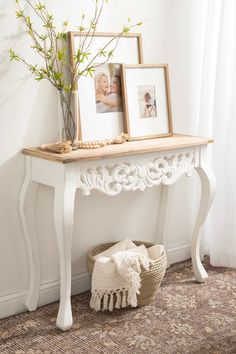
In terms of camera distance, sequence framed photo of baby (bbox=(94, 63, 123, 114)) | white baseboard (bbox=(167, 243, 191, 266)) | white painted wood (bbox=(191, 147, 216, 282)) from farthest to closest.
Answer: white baseboard (bbox=(167, 243, 191, 266))
white painted wood (bbox=(191, 147, 216, 282))
framed photo of baby (bbox=(94, 63, 123, 114))

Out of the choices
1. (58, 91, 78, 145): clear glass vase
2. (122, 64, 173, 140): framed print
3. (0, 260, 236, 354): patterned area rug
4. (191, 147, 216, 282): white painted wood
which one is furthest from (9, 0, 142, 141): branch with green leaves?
(0, 260, 236, 354): patterned area rug

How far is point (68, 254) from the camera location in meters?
2.43

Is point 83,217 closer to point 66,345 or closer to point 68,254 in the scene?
point 68,254

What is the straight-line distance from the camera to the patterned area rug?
7.55ft

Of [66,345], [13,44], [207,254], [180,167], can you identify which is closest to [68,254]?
[66,345]

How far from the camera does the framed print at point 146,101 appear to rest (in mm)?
2797

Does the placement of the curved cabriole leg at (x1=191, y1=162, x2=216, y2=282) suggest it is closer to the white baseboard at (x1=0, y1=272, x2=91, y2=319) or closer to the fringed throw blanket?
the fringed throw blanket

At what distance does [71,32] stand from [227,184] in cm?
127

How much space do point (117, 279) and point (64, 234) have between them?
388mm

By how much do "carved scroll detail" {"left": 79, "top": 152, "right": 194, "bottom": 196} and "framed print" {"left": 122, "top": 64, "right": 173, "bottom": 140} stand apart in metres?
0.24

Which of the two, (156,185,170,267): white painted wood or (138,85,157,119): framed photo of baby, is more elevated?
(138,85,157,119): framed photo of baby

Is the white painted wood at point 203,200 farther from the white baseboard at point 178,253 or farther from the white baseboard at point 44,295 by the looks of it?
the white baseboard at point 44,295

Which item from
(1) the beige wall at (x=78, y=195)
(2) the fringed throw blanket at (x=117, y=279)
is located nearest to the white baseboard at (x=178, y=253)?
(1) the beige wall at (x=78, y=195)

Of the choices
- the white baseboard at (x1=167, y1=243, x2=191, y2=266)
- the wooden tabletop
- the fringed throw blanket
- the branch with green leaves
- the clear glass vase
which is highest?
the branch with green leaves
